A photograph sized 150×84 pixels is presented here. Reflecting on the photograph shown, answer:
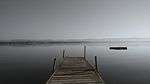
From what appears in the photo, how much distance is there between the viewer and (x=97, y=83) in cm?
2117

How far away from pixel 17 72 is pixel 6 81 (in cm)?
829

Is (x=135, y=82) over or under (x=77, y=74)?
under

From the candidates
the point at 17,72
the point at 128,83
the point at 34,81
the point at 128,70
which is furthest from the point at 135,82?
the point at 17,72

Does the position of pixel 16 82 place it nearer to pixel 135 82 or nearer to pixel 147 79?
pixel 135 82

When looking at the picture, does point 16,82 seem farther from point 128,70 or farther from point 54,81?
point 128,70

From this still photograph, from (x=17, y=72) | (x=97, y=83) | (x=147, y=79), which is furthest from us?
(x=17, y=72)

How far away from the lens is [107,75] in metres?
41.9

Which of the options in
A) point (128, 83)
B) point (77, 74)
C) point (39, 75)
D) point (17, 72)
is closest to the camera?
point (77, 74)

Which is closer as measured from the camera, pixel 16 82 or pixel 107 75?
pixel 16 82

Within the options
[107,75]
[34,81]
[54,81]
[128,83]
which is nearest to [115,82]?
[128,83]

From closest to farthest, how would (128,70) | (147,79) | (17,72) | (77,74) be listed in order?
(77,74) < (147,79) < (17,72) < (128,70)

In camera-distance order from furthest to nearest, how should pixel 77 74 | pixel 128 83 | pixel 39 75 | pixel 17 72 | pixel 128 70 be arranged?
pixel 128 70 < pixel 17 72 < pixel 39 75 < pixel 128 83 < pixel 77 74

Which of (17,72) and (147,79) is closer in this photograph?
(147,79)

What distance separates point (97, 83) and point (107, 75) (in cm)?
2113
